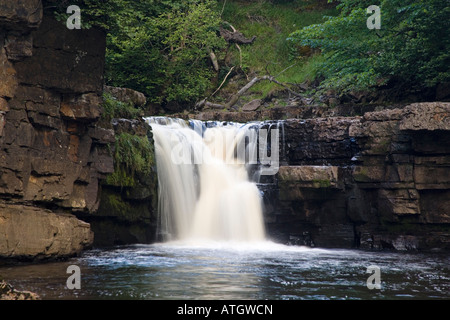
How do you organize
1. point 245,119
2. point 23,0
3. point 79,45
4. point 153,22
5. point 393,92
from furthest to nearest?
point 153,22 → point 245,119 → point 393,92 → point 79,45 → point 23,0

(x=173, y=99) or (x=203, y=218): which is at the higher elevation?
(x=173, y=99)

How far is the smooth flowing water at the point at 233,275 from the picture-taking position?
8867 millimetres

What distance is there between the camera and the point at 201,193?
1898cm

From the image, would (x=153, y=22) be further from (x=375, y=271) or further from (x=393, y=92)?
(x=375, y=271)

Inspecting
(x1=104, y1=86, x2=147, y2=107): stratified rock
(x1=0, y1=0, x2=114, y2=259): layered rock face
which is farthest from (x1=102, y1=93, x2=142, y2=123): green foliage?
(x1=0, y1=0, x2=114, y2=259): layered rock face

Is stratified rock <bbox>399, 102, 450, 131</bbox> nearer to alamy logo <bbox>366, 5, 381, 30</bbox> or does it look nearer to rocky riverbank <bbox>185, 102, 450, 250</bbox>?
rocky riverbank <bbox>185, 102, 450, 250</bbox>

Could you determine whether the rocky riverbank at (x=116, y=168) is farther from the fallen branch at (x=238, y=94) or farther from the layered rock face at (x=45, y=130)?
the fallen branch at (x=238, y=94)

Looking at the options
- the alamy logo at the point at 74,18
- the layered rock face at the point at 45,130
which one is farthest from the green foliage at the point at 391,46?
the alamy logo at the point at 74,18

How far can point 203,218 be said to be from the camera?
18469 mm

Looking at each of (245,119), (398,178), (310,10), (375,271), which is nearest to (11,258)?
(375,271)

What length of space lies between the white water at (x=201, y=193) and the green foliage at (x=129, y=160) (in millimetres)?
1131

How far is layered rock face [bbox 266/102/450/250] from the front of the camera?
1738cm

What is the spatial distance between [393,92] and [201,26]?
1215cm
